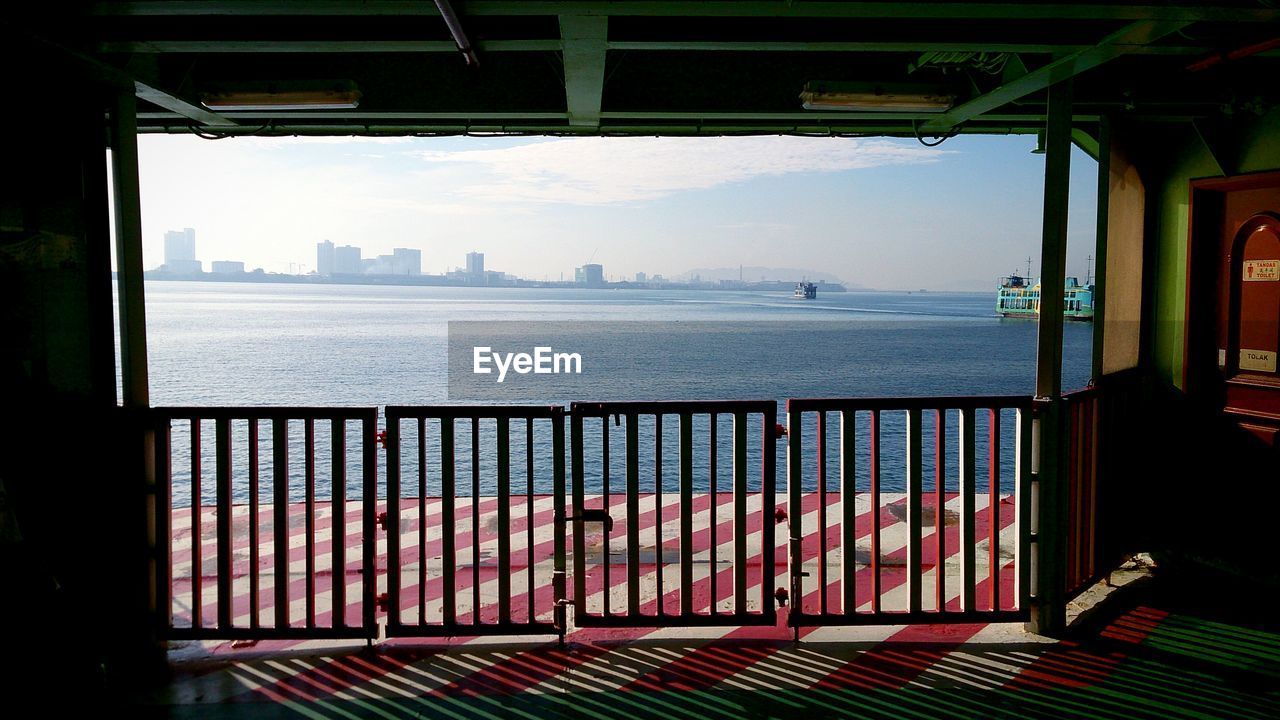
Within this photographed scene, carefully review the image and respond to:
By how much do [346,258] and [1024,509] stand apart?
175 m

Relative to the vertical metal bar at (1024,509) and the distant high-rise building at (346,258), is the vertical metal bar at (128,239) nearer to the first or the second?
the vertical metal bar at (1024,509)

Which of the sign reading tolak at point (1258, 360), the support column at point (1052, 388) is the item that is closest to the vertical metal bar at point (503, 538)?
the support column at point (1052, 388)

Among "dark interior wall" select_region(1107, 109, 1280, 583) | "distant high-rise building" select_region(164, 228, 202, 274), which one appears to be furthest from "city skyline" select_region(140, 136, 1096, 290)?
"dark interior wall" select_region(1107, 109, 1280, 583)

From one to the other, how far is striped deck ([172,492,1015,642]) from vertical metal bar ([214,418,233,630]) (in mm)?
118

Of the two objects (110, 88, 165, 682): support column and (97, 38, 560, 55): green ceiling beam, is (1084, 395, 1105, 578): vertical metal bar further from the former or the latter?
(110, 88, 165, 682): support column

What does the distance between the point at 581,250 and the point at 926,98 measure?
130343mm

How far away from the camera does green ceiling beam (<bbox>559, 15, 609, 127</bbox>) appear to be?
131 inches

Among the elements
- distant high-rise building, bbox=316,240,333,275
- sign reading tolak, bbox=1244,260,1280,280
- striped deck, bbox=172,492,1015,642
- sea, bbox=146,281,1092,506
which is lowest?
sea, bbox=146,281,1092,506

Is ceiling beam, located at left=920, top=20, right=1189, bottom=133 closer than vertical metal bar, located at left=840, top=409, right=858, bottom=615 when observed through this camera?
Yes

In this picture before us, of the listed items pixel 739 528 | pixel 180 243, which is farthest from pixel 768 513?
pixel 180 243

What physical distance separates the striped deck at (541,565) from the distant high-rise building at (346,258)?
533ft

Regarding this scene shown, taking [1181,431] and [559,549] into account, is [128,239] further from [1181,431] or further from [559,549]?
[1181,431]

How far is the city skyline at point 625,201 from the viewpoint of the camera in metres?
114

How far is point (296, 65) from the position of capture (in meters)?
4.65
